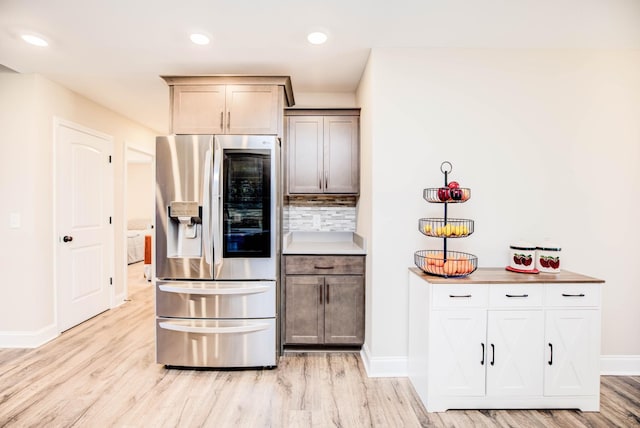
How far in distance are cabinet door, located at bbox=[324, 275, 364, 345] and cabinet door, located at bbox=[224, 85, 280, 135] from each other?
1424mm

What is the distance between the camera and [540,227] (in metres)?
2.38

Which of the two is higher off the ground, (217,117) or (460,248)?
(217,117)

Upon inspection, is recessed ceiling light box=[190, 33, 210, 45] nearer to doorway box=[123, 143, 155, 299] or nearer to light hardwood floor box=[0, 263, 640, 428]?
light hardwood floor box=[0, 263, 640, 428]

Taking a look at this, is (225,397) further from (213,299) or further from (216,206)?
(216,206)

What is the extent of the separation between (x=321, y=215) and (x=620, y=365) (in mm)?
2776

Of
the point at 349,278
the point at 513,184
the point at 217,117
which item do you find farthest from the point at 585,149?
the point at 217,117

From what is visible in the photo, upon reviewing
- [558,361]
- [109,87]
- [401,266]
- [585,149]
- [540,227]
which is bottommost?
[558,361]

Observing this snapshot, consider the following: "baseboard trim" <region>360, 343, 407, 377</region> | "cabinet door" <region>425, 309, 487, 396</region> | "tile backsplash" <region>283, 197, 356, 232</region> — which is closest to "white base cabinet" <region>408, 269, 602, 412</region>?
"cabinet door" <region>425, 309, 487, 396</region>

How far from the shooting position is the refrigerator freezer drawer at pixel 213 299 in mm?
2420

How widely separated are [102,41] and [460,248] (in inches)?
123

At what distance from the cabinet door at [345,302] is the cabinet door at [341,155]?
0.88 m

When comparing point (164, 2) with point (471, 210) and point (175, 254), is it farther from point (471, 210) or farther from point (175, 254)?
point (471, 210)

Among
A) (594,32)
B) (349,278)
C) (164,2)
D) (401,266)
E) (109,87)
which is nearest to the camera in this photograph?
(164,2)

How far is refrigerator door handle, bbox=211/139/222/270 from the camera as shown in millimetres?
2381
